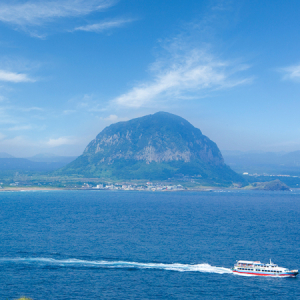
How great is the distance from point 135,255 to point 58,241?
115 ft

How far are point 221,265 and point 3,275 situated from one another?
59861mm

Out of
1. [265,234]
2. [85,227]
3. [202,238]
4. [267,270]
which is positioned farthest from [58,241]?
[265,234]

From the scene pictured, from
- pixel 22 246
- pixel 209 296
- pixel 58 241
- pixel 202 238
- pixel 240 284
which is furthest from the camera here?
pixel 202 238

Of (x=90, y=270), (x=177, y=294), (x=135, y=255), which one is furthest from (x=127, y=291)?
(x=135, y=255)

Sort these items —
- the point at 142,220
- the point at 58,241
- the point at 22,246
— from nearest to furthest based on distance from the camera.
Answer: the point at 22,246, the point at 58,241, the point at 142,220

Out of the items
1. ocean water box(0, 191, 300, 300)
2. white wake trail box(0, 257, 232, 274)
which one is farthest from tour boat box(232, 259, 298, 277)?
white wake trail box(0, 257, 232, 274)

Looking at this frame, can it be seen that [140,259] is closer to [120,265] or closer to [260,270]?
[120,265]

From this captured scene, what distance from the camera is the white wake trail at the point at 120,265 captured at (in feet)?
322

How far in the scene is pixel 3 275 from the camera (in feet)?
299

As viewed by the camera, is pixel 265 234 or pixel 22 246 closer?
pixel 22 246

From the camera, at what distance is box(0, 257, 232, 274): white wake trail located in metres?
98.2

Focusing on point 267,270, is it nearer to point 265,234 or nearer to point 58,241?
point 265,234

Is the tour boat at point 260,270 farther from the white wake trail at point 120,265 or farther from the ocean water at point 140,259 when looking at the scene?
the white wake trail at point 120,265

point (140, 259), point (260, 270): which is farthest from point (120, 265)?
point (260, 270)
